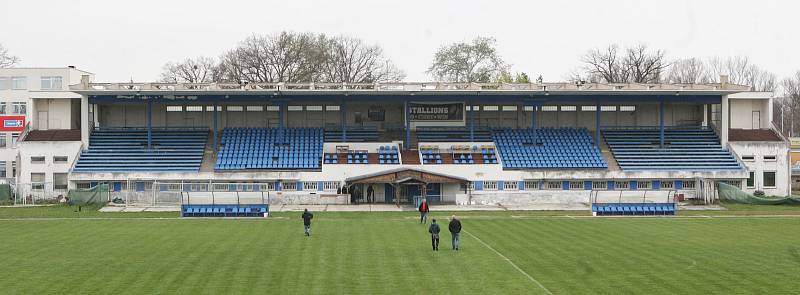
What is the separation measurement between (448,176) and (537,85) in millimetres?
11663

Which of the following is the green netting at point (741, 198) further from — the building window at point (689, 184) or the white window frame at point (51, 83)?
the white window frame at point (51, 83)

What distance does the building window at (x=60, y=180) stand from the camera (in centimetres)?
6206

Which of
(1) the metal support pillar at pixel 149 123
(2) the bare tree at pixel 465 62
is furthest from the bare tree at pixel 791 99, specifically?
(1) the metal support pillar at pixel 149 123

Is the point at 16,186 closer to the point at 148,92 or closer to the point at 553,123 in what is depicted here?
the point at 148,92

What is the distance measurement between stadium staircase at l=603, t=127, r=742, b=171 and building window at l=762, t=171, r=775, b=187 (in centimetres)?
327

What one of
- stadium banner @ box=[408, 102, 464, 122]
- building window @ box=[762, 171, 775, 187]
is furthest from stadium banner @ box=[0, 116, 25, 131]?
building window @ box=[762, 171, 775, 187]

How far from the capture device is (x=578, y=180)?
6225 cm

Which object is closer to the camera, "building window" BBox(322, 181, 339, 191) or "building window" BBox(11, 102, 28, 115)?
"building window" BBox(322, 181, 339, 191)

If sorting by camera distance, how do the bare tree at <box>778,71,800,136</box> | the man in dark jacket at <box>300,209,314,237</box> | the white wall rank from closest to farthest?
the man in dark jacket at <box>300,209,314,237</box> → the white wall → the bare tree at <box>778,71,800,136</box>

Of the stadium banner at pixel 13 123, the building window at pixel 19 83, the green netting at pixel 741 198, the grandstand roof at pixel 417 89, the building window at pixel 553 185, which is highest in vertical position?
the building window at pixel 19 83

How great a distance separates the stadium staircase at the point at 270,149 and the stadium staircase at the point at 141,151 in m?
2.26

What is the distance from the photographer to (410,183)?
191ft

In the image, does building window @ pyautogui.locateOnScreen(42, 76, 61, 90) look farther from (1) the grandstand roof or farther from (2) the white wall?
(2) the white wall

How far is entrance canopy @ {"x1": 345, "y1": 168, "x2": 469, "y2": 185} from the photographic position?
58156 mm
